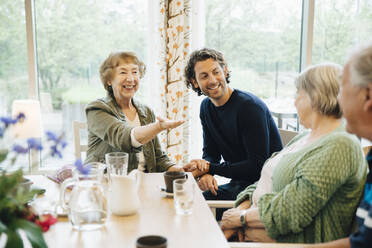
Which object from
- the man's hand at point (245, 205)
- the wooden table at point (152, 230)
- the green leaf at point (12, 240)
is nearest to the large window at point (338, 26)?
the man's hand at point (245, 205)

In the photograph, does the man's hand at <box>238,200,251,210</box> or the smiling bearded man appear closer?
the man's hand at <box>238,200,251,210</box>

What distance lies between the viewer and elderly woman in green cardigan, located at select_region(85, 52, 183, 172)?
1.88 m

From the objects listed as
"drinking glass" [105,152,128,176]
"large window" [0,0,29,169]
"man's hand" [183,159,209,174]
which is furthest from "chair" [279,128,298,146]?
"large window" [0,0,29,169]

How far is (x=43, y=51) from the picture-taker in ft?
10.6

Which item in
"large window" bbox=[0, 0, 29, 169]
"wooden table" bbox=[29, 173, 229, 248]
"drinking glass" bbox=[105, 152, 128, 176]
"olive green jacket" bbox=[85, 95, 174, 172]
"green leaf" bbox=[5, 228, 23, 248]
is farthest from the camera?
"large window" bbox=[0, 0, 29, 169]

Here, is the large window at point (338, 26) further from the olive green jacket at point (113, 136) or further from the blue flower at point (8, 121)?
the blue flower at point (8, 121)

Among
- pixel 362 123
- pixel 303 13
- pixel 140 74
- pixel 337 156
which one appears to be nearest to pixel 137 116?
pixel 140 74

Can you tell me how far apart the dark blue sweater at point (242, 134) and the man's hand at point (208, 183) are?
0.16 feet

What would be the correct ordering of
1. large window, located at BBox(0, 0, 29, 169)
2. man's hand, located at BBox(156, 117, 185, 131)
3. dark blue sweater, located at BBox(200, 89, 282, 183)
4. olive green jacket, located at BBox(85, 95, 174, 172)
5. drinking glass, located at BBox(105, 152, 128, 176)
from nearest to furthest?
drinking glass, located at BBox(105, 152, 128, 176) < man's hand, located at BBox(156, 117, 185, 131) < olive green jacket, located at BBox(85, 95, 174, 172) < dark blue sweater, located at BBox(200, 89, 282, 183) < large window, located at BBox(0, 0, 29, 169)

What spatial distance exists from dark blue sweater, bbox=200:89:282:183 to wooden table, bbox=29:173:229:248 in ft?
2.42

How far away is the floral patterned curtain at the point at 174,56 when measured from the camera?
9.91ft

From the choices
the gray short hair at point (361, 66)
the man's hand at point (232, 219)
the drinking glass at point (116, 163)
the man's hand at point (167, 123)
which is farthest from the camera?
the man's hand at point (167, 123)

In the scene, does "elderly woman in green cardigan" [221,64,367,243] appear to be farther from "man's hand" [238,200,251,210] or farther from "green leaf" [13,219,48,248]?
"green leaf" [13,219,48,248]

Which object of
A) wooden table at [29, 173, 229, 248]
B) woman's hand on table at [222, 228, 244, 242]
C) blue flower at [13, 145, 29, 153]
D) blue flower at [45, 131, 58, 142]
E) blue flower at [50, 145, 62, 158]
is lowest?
woman's hand on table at [222, 228, 244, 242]
